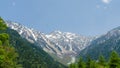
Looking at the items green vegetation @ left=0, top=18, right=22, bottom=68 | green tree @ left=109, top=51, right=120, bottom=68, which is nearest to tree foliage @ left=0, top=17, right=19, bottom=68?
green vegetation @ left=0, top=18, right=22, bottom=68

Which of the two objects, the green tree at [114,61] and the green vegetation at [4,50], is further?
the green tree at [114,61]

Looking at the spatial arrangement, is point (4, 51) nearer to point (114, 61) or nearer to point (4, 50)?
point (4, 50)

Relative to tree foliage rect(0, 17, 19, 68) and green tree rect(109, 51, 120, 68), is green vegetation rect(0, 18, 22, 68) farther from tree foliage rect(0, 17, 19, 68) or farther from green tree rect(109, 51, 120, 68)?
green tree rect(109, 51, 120, 68)

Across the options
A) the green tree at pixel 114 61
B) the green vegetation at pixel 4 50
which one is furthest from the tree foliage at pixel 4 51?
the green tree at pixel 114 61

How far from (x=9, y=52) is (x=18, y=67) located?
1138 centimetres

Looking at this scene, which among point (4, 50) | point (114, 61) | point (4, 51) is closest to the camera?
point (4, 51)

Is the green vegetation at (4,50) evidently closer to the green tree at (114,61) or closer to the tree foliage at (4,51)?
the tree foliage at (4,51)

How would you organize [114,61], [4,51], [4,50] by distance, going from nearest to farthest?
[4,51]
[4,50]
[114,61]

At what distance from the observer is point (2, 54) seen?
26.3 metres

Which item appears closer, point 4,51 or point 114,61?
point 4,51

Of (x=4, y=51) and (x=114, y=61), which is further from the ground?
(x=114, y=61)

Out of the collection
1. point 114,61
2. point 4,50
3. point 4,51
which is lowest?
point 4,51

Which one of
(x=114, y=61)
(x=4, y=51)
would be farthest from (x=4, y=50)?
(x=114, y=61)

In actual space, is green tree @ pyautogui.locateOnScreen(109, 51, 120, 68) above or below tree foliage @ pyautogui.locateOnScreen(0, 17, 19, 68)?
above
